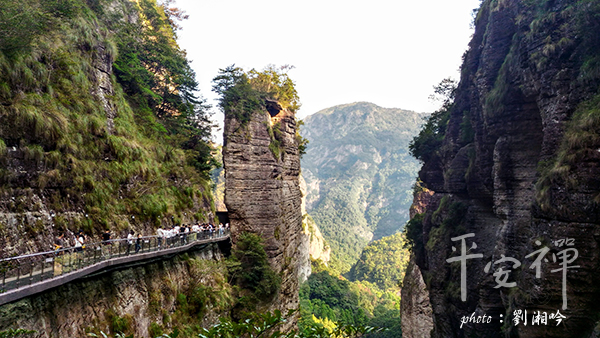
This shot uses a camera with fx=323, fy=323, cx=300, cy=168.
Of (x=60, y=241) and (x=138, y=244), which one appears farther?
(x=138, y=244)

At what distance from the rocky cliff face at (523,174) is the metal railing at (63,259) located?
51.4ft

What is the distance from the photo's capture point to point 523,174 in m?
17.1

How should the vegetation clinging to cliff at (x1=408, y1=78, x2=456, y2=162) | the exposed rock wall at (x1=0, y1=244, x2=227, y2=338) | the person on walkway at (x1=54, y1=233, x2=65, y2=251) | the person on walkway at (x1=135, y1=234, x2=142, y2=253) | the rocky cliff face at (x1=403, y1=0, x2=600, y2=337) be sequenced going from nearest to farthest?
the exposed rock wall at (x1=0, y1=244, x2=227, y2=338), the person on walkway at (x1=54, y1=233, x2=65, y2=251), the person on walkway at (x1=135, y1=234, x2=142, y2=253), the rocky cliff face at (x1=403, y1=0, x2=600, y2=337), the vegetation clinging to cliff at (x1=408, y1=78, x2=456, y2=162)

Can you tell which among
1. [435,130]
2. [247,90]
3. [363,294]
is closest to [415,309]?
[435,130]

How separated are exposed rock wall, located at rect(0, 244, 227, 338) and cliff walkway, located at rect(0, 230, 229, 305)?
553 millimetres

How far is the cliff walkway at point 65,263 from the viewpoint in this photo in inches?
272

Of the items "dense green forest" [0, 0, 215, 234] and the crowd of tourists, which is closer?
the crowd of tourists

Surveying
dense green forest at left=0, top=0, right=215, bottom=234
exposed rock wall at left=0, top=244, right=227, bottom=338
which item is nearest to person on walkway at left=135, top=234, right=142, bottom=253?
exposed rock wall at left=0, top=244, right=227, bottom=338

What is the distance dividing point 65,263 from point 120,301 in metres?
3.14

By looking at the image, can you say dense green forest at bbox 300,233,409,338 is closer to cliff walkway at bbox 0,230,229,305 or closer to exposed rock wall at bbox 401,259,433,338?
exposed rock wall at bbox 401,259,433,338

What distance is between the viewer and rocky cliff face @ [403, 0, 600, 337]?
1195cm

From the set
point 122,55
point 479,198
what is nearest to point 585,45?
point 479,198

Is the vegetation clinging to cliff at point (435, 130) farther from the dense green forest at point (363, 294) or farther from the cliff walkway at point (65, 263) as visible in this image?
the cliff walkway at point (65, 263)

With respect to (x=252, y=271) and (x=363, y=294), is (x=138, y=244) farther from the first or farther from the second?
(x=363, y=294)
